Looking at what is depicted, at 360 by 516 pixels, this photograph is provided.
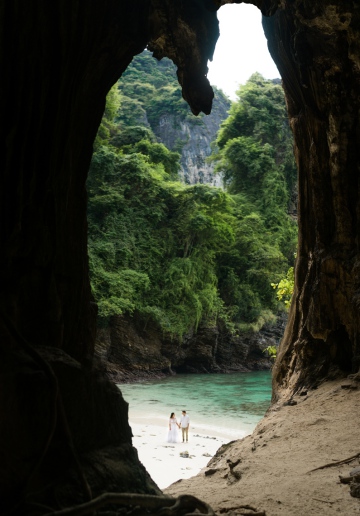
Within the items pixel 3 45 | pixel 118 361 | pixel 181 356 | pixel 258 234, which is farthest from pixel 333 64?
pixel 258 234

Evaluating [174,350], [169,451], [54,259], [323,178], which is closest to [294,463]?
[54,259]

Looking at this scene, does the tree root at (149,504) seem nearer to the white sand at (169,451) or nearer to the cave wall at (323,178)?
the cave wall at (323,178)

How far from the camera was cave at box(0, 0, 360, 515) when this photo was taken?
321 cm

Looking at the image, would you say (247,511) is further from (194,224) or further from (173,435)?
(194,224)

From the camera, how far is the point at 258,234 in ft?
112

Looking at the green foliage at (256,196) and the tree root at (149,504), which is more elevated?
the green foliage at (256,196)

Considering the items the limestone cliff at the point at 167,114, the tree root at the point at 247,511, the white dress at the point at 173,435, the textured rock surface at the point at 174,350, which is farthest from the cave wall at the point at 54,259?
the limestone cliff at the point at 167,114

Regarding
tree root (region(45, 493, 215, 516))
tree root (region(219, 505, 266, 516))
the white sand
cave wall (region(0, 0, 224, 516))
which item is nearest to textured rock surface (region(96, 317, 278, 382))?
the white sand

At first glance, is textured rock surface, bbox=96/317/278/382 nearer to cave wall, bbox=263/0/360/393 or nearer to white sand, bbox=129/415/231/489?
white sand, bbox=129/415/231/489

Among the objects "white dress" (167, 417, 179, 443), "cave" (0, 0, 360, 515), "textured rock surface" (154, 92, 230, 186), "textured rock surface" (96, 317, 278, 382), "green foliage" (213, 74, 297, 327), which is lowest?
"white dress" (167, 417, 179, 443)

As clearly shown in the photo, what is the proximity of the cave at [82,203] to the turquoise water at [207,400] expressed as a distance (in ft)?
32.2

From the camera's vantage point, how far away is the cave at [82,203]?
3.21 m

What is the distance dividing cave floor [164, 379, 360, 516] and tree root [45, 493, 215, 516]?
62cm

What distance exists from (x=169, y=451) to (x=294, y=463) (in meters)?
8.71
